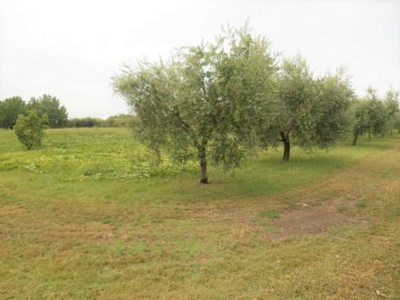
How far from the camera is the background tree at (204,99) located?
1140cm

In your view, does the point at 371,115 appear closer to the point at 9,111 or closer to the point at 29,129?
the point at 29,129

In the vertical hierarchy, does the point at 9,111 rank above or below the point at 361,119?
above

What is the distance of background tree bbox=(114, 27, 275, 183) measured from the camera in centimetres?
1140

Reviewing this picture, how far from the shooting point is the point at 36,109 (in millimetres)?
42719

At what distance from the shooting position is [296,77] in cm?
1917

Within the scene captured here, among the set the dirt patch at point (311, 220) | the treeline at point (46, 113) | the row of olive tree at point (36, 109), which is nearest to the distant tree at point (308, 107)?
the dirt patch at point (311, 220)

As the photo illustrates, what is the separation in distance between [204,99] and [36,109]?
3914cm

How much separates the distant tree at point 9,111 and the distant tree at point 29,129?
3436 centimetres

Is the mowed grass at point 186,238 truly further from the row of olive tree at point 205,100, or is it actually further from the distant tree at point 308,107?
the distant tree at point 308,107

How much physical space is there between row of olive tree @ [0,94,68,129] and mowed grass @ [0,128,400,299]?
36.3m

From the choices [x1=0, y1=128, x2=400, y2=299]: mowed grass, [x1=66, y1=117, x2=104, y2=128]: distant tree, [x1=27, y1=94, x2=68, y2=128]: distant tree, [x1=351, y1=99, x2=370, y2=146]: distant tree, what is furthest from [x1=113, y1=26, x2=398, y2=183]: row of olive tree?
[x1=27, y1=94, x2=68, y2=128]: distant tree

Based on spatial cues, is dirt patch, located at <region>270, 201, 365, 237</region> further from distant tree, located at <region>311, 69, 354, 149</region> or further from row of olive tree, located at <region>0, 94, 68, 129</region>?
row of olive tree, located at <region>0, 94, 68, 129</region>

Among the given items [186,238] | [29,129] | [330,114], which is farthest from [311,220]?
[29,129]

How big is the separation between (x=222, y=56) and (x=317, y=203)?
6642 millimetres
